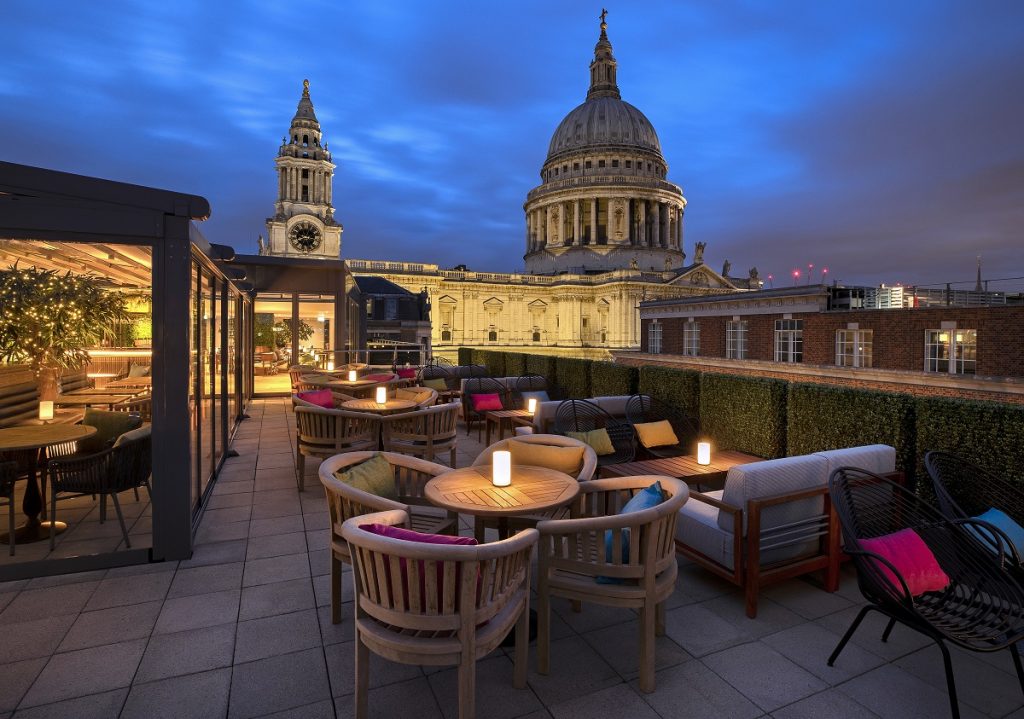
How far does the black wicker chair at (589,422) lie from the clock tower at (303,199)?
49.0 m

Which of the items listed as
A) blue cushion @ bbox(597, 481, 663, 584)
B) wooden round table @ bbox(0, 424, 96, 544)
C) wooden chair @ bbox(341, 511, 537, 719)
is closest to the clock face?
wooden round table @ bbox(0, 424, 96, 544)

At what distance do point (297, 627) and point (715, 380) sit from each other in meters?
6.92

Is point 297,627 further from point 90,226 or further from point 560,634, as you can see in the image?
point 90,226

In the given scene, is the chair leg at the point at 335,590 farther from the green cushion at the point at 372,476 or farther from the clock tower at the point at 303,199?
the clock tower at the point at 303,199

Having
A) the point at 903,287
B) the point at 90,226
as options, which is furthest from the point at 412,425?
the point at 903,287

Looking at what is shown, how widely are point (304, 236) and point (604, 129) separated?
4783cm

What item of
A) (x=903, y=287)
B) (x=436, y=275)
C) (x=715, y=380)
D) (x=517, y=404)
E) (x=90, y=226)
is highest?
(x=436, y=275)

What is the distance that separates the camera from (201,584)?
4.78 metres

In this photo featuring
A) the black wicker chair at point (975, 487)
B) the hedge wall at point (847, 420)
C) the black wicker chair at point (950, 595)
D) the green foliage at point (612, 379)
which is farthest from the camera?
the green foliage at point (612, 379)

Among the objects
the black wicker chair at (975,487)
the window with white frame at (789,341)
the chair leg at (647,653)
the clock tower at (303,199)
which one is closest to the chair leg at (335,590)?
the chair leg at (647,653)

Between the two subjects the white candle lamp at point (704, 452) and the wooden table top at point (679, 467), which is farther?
the white candle lamp at point (704, 452)

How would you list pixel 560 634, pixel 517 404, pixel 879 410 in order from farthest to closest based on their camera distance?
1. pixel 517 404
2. pixel 879 410
3. pixel 560 634

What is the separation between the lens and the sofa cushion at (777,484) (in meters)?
4.48

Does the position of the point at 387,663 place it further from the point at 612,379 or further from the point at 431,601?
the point at 612,379
